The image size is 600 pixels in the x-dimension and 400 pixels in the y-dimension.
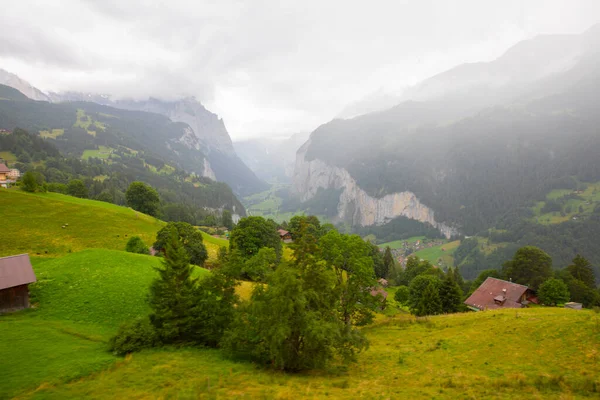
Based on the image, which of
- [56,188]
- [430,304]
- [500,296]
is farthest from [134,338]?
[56,188]

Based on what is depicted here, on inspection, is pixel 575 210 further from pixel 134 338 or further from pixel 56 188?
pixel 56 188

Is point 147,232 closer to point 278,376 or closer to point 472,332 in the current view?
point 278,376

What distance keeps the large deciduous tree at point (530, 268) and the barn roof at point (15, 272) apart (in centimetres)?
9084

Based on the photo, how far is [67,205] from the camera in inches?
2559

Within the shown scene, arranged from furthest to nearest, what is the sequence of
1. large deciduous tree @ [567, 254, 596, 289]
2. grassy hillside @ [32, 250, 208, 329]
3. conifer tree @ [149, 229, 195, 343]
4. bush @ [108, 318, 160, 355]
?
large deciduous tree @ [567, 254, 596, 289] → grassy hillside @ [32, 250, 208, 329] → conifer tree @ [149, 229, 195, 343] → bush @ [108, 318, 160, 355]

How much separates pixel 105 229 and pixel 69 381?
51275mm

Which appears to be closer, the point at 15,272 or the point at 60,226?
the point at 15,272

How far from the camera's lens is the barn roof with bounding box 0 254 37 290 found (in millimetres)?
25359

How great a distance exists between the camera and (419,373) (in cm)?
1947

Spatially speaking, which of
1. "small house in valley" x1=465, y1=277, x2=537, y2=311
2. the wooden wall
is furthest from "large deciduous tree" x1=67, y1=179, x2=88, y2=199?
"small house in valley" x1=465, y1=277, x2=537, y2=311

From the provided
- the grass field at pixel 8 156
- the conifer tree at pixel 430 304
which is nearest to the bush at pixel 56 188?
the grass field at pixel 8 156

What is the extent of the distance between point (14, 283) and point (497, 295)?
2958 inches

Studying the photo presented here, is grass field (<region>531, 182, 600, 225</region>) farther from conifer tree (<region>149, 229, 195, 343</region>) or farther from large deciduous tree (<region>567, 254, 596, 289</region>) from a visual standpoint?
conifer tree (<region>149, 229, 195, 343</region>)

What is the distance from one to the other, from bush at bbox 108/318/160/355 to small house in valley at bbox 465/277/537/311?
59.2m
